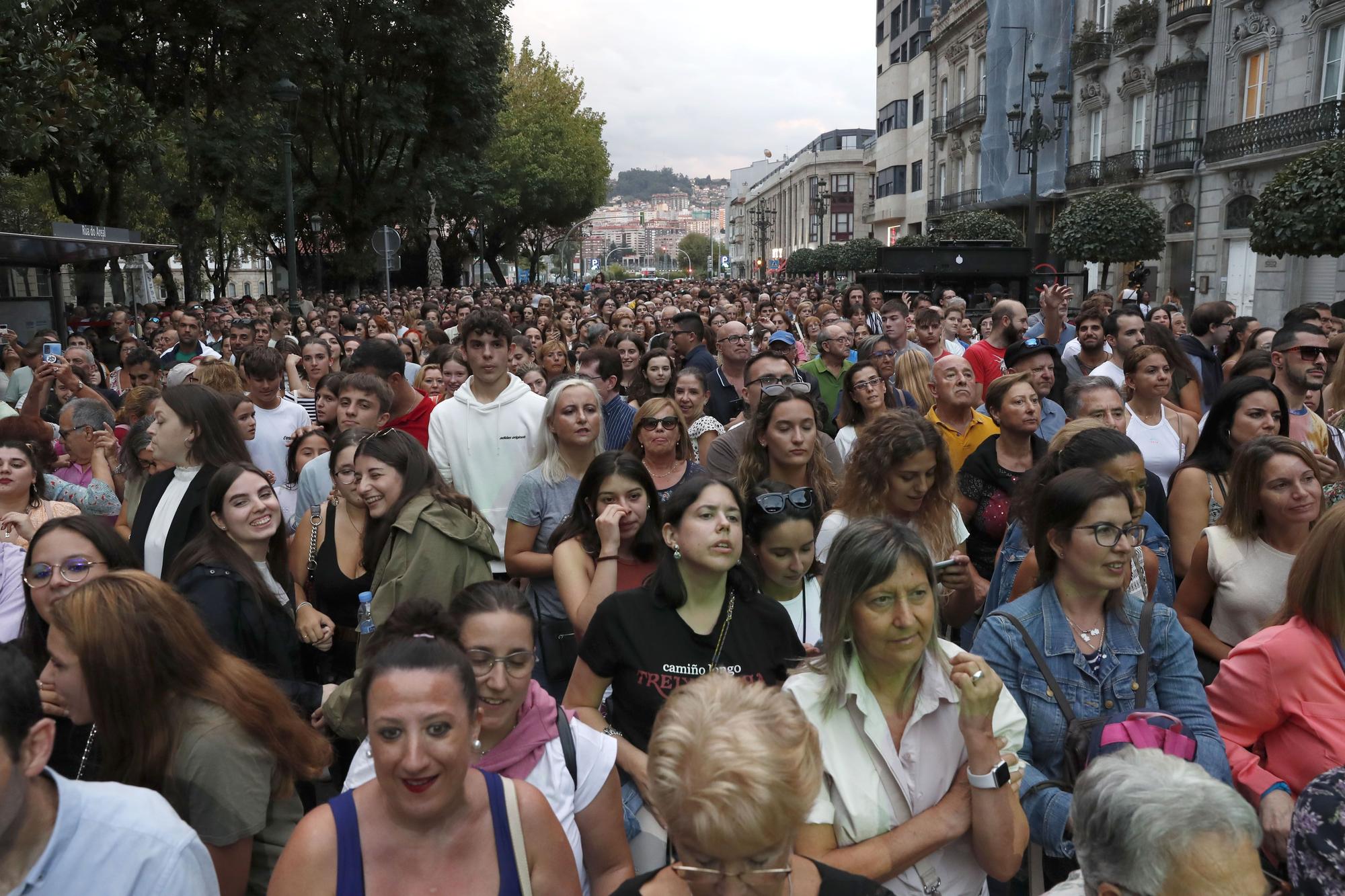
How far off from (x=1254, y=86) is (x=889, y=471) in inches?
1192

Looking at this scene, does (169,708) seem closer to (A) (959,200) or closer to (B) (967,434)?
(B) (967,434)

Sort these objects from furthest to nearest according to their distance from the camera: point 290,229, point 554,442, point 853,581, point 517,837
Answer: point 290,229 < point 554,442 < point 853,581 < point 517,837

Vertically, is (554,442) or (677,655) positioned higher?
(554,442)

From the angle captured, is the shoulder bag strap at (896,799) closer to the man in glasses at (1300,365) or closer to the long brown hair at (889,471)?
the long brown hair at (889,471)

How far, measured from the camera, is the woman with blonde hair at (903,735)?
254 cm

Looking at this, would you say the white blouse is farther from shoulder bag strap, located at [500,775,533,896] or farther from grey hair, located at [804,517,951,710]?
grey hair, located at [804,517,951,710]

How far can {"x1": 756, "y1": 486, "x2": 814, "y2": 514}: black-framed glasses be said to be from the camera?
12.1 feet

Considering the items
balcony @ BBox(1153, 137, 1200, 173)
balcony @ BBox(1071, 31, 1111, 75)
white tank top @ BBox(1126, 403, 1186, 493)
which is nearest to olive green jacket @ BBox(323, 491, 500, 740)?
white tank top @ BBox(1126, 403, 1186, 493)

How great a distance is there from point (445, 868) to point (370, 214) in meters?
31.4

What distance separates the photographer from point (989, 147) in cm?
4588

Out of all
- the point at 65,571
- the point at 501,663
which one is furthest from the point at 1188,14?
the point at 65,571

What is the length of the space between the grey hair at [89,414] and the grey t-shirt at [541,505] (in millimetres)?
2841

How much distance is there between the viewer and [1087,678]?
295cm

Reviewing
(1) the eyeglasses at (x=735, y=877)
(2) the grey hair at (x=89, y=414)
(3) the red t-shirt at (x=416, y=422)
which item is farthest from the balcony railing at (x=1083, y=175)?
(1) the eyeglasses at (x=735, y=877)
